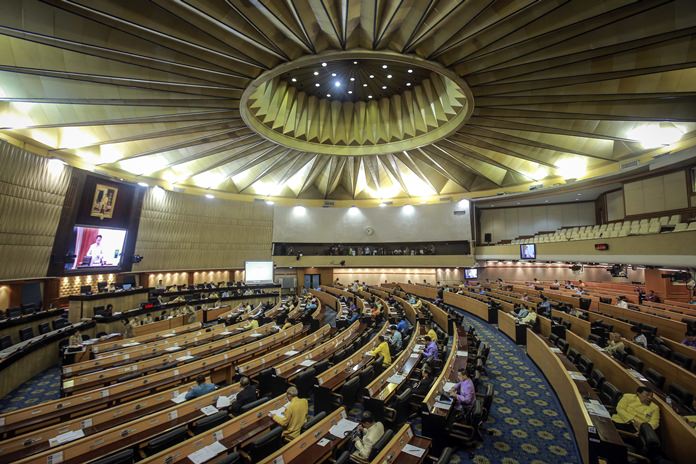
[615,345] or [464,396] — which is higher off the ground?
[615,345]

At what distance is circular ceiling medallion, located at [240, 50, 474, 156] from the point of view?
51.0 ft

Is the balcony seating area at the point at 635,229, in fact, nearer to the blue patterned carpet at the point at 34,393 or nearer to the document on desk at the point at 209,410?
the document on desk at the point at 209,410

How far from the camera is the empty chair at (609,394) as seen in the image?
204 inches

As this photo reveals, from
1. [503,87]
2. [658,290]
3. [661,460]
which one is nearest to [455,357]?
[661,460]

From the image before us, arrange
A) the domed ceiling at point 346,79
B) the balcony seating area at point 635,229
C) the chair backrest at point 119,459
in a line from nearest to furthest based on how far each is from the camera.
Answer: the chair backrest at point 119,459 < the domed ceiling at point 346,79 < the balcony seating area at point 635,229

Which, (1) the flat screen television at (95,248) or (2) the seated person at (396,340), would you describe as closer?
(2) the seated person at (396,340)

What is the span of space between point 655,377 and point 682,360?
145 cm

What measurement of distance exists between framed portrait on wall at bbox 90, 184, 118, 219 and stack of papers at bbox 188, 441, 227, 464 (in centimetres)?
1562

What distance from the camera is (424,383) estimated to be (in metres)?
6.21

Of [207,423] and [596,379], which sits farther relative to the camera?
[596,379]

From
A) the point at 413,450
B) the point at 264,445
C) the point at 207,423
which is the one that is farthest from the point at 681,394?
the point at 207,423

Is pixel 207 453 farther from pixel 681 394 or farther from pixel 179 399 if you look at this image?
pixel 681 394

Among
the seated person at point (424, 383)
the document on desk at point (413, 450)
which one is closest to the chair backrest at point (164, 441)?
the document on desk at point (413, 450)

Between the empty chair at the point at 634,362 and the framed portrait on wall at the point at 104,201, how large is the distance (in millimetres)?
19967
